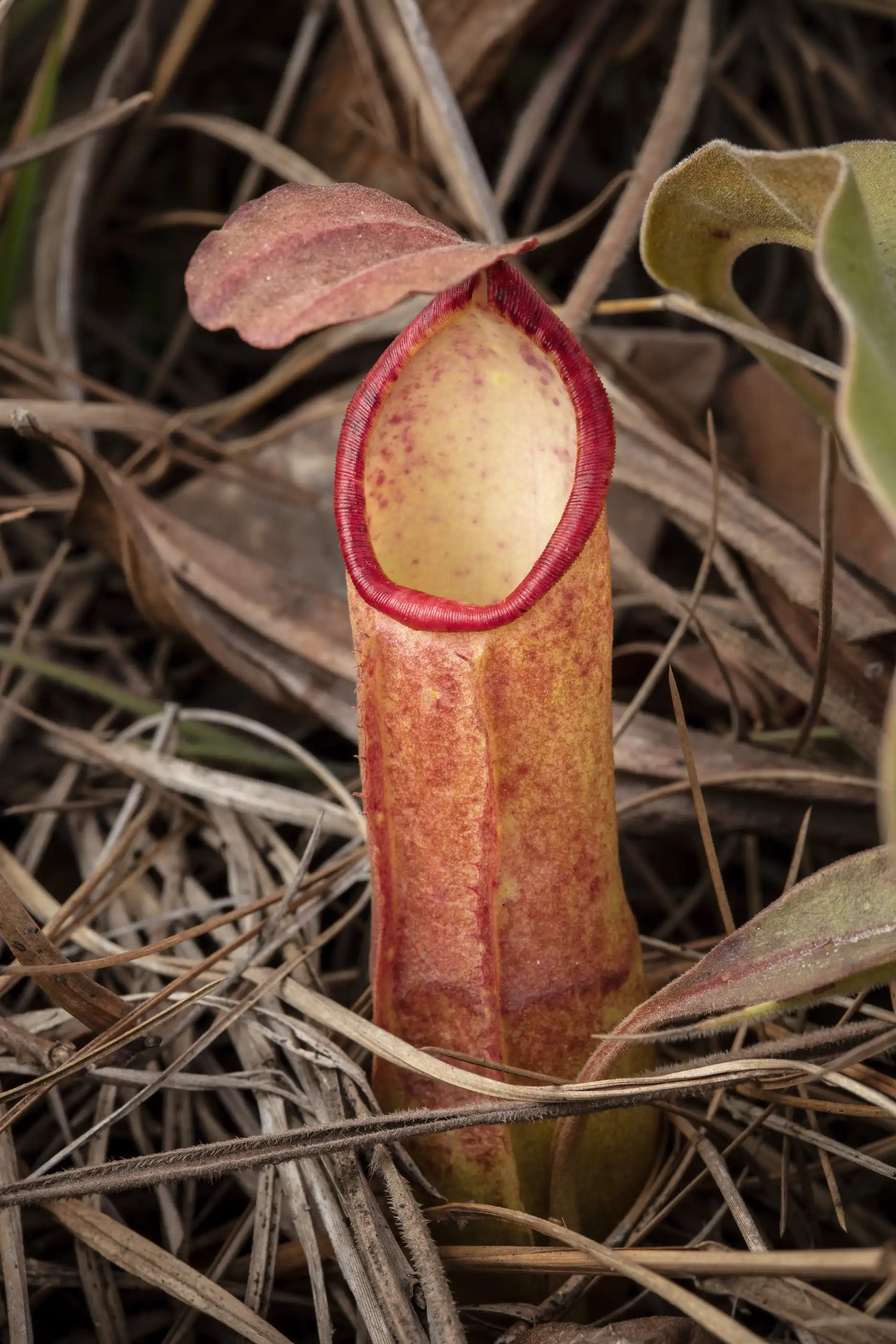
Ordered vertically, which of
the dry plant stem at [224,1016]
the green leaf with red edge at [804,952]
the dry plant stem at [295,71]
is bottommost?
Result: the dry plant stem at [224,1016]

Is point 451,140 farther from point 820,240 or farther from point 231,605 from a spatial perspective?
point 820,240

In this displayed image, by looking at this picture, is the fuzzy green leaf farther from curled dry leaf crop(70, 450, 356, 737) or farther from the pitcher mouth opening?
curled dry leaf crop(70, 450, 356, 737)

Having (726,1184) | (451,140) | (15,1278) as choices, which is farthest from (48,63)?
(726,1184)

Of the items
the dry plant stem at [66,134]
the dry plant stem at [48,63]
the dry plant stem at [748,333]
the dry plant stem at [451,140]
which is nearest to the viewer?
the dry plant stem at [748,333]

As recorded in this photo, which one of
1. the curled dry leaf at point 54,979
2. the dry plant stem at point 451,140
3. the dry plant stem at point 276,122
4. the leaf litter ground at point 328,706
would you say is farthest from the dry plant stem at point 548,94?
the curled dry leaf at point 54,979

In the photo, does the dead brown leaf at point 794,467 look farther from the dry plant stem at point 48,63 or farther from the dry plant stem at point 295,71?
the dry plant stem at point 48,63

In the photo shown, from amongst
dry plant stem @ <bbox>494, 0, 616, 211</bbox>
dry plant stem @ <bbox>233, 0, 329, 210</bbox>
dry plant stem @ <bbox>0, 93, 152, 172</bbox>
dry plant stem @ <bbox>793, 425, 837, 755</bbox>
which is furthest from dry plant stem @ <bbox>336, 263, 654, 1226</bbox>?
dry plant stem @ <bbox>233, 0, 329, 210</bbox>

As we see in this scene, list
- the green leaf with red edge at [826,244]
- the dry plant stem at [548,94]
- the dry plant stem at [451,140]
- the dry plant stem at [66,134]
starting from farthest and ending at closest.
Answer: the dry plant stem at [548,94], the dry plant stem at [451,140], the dry plant stem at [66,134], the green leaf with red edge at [826,244]
